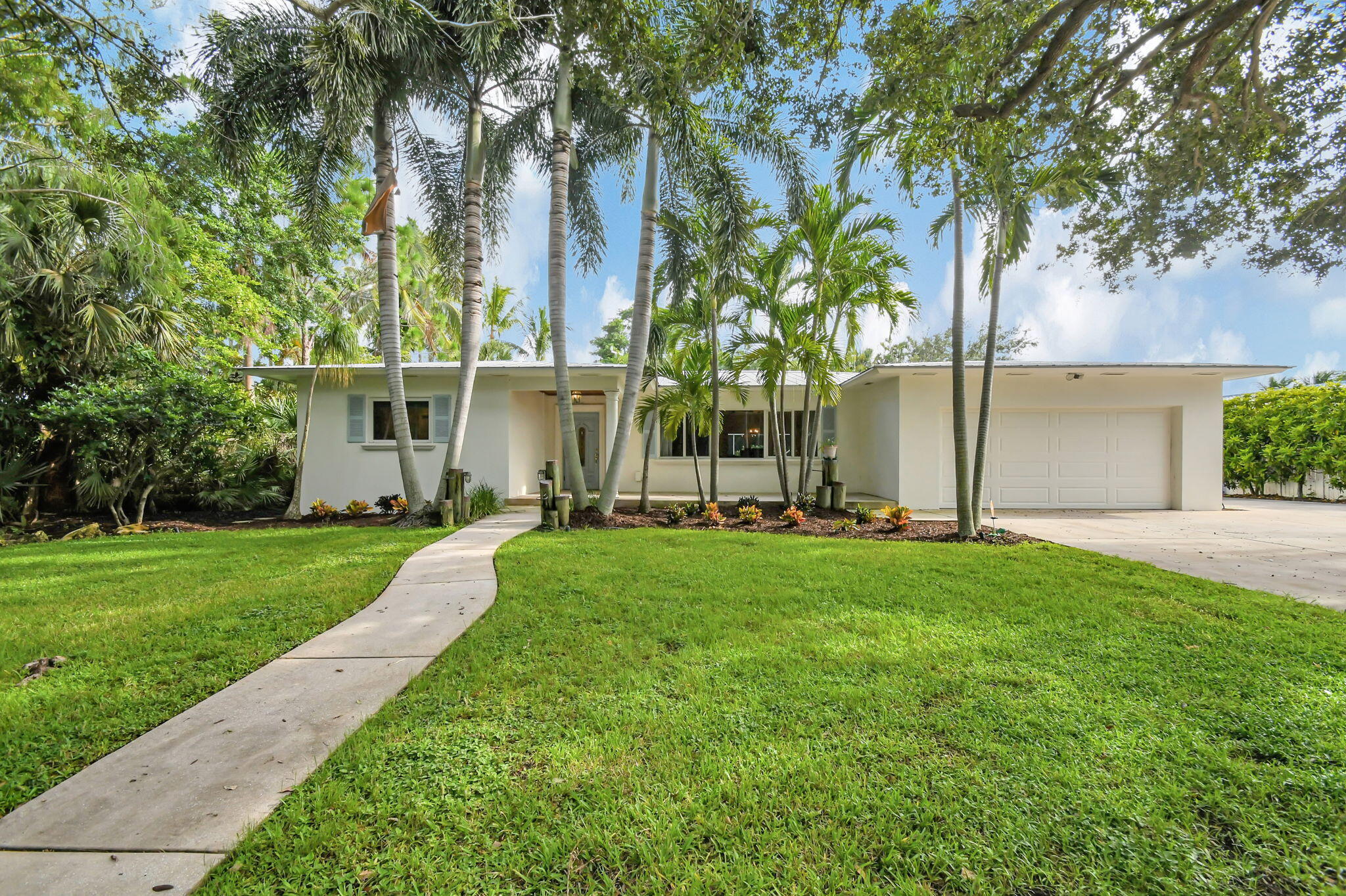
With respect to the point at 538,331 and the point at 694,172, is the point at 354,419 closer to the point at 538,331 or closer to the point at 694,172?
the point at 694,172

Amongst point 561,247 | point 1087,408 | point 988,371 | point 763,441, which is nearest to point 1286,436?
point 1087,408

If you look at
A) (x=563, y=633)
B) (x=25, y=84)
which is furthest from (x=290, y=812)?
(x=25, y=84)

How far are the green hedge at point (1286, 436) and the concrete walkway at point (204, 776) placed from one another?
19.2 metres

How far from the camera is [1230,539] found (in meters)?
7.35

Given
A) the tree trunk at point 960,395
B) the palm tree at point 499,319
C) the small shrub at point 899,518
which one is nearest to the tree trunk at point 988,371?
the tree trunk at point 960,395

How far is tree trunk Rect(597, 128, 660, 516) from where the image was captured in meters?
8.36

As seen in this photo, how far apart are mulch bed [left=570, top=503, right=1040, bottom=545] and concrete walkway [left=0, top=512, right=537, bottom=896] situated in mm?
4800

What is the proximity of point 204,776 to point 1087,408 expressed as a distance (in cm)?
1385

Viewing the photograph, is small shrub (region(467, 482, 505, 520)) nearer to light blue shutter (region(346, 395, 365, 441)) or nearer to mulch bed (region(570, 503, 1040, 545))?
mulch bed (region(570, 503, 1040, 545))

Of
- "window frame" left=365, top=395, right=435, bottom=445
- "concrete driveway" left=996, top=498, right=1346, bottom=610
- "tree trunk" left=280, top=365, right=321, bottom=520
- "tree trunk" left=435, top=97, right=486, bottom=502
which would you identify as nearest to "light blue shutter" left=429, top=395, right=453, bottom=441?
"window frame" left=365, top=395, right=435, bottom=445

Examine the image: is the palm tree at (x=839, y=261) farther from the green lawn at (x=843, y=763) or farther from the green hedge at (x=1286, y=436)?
the green hedge at (x=1286, y=436)

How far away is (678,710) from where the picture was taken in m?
2.54

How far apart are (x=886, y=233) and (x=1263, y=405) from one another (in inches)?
A: 539

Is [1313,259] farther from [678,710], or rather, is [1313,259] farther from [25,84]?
[25,84]
